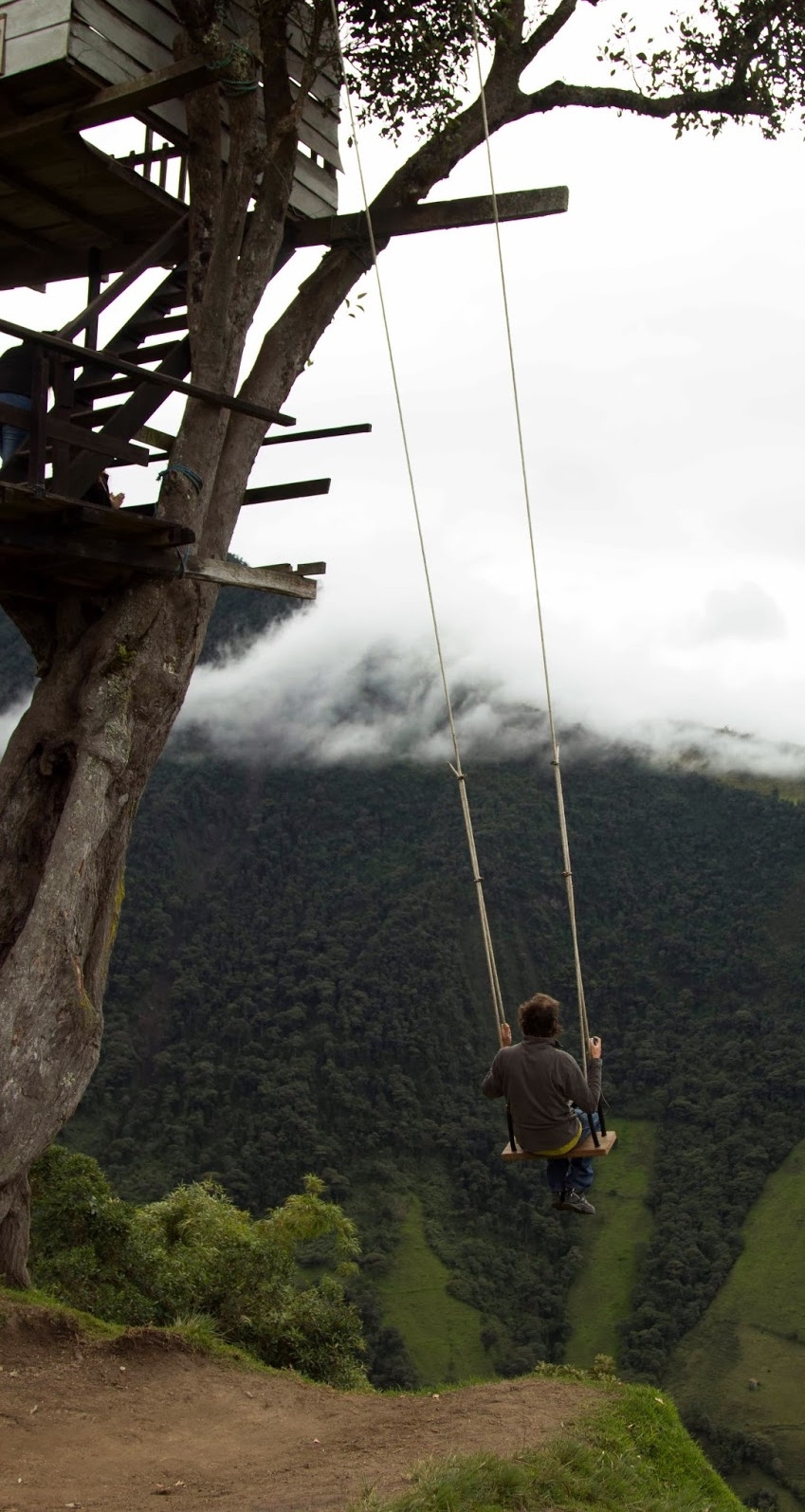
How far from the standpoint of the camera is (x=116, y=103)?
7.85 m

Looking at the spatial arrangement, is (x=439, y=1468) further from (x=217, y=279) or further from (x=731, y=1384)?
(x=731, y=1384)

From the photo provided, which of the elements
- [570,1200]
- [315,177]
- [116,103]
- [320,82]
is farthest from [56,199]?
[570,1200]

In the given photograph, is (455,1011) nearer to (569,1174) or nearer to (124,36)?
(569,1174)

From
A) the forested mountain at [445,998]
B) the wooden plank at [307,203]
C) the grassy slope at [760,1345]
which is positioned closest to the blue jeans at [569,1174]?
the wooden plank at [307,203]

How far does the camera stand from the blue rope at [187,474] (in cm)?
814

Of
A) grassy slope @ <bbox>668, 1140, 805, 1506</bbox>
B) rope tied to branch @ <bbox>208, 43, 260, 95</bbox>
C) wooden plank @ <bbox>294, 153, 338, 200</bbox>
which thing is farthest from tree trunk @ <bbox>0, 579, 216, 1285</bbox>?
grassy slope @ <bbox>668, 1140, 805, 1506</bbox>

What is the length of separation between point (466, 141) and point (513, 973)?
103m

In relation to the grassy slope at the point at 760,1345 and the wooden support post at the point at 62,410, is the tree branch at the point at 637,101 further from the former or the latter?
the grassy slope at the point at 760,1345

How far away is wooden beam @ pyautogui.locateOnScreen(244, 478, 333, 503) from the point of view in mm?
9538

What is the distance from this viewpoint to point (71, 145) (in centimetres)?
834

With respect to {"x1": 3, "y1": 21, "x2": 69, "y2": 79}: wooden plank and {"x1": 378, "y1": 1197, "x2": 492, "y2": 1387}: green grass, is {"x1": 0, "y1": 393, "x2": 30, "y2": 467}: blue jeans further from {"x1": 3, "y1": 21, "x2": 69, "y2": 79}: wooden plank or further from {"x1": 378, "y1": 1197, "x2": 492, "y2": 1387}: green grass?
{"x1": 378, "y1": 1197, "x2": 492, "y2": 1387}: green grass

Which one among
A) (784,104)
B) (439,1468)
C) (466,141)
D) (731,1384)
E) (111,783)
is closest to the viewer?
(439,1468)

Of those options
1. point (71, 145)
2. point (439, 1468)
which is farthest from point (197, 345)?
point (439, 1468)

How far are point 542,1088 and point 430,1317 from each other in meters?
69.6
